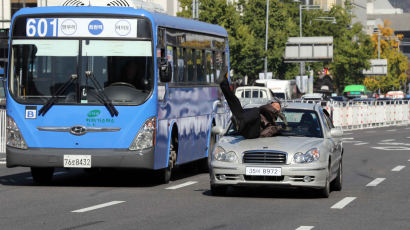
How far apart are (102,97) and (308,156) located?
3706 millimetres

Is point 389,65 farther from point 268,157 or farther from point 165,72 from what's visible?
point 268,157

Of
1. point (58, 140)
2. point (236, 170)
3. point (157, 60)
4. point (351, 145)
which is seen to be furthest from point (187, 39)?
point (351, 145)

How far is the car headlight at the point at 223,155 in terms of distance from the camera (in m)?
15.0

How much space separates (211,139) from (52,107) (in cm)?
530

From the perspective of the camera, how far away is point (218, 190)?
15.5 metres

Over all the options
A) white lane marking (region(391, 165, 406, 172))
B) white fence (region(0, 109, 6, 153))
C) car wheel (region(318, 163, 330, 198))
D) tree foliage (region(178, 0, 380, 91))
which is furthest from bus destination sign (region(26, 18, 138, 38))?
tree foliage (region(178, 0, 380, 91))

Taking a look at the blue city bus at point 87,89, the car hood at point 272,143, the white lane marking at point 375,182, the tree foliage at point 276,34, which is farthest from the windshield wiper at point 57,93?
the tree foliage at point 276,34

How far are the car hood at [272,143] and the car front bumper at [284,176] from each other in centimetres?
23

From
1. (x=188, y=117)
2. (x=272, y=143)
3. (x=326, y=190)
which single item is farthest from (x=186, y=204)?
(x=188, y=117)

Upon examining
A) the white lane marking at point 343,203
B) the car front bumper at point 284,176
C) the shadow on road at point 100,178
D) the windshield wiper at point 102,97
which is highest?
the windshield wiper at point 102,97

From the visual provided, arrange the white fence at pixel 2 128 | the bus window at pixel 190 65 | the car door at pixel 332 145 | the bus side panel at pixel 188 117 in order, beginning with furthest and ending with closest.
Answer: the white fence at pixel 2 128 < the bus window at pixel 190 65 < the bus side panel at pixel 188 117 < the car door at pixel 332 145

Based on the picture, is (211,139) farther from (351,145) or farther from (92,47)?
(351,145)

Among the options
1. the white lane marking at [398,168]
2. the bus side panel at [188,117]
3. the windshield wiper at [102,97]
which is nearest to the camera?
the windshield wiper at [102,97]

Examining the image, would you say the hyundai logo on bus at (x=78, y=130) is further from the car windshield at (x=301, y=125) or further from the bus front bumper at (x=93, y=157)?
the car windshield at (x=301, y=125)
